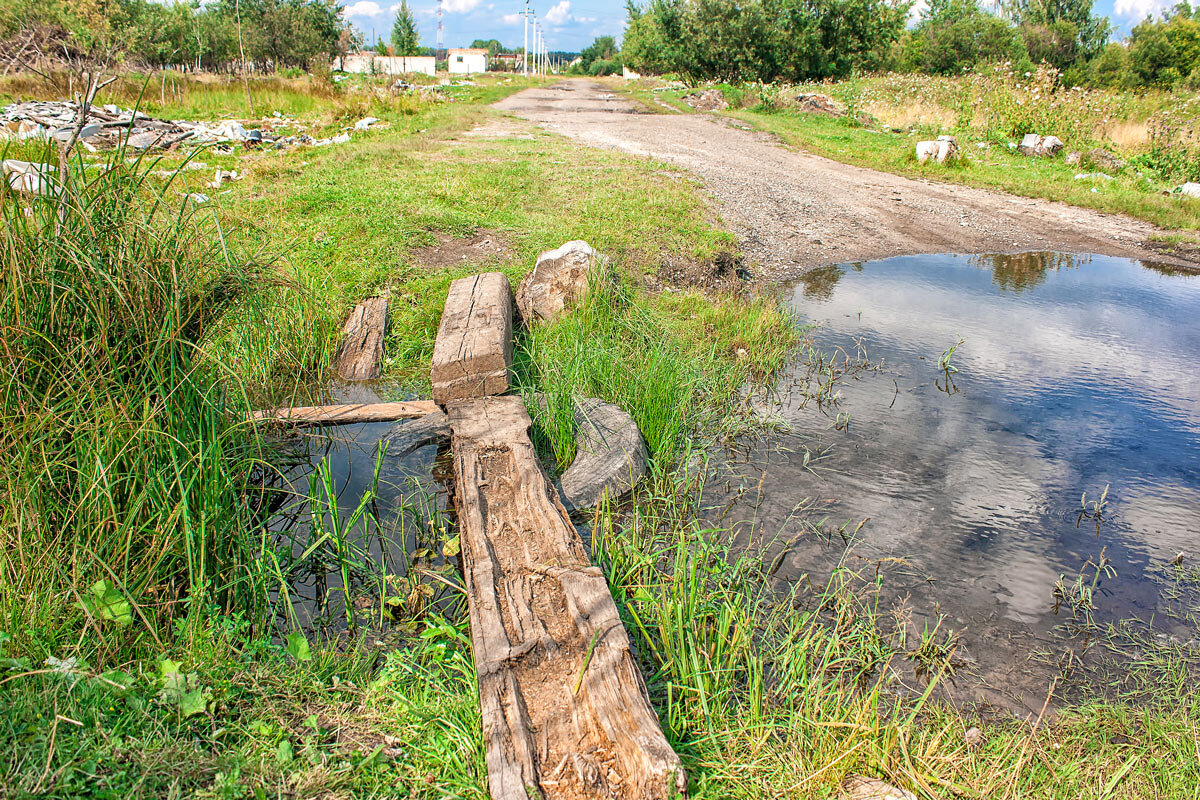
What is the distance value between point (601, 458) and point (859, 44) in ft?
114

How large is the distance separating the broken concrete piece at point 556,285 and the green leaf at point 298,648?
122 inches

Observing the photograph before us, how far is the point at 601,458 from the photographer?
3.51 metres

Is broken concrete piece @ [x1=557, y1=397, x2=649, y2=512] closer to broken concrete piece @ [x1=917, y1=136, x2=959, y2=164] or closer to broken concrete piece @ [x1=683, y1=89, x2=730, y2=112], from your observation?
broken concrete piece @ [x1=917, y1=136, x2=959, y2=164]

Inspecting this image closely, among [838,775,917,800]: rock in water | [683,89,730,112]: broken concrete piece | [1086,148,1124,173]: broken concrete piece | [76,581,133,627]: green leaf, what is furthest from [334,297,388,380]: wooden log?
[683,89,730,112]: broken concrete piece

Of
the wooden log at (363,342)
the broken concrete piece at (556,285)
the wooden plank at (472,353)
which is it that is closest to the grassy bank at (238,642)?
the wooden plank at (472,353)

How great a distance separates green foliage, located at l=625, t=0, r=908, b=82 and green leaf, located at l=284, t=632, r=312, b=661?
3132 centimetres

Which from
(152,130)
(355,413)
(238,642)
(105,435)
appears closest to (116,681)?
(238,642)

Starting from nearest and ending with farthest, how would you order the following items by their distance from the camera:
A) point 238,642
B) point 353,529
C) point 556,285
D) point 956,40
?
point 238,642 → point 353,529 → point 556,285 → point 956,40

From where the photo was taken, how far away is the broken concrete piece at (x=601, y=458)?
132 inches

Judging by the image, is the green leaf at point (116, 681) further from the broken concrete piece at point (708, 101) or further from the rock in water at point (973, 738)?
Answer: the broken concrete piece at point (708, 101)

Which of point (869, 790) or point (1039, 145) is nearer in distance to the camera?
point (869, 790)

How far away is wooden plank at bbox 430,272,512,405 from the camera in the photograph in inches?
143

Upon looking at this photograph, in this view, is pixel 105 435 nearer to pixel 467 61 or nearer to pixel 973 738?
pixel 973 738

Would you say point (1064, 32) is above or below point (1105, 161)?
above
